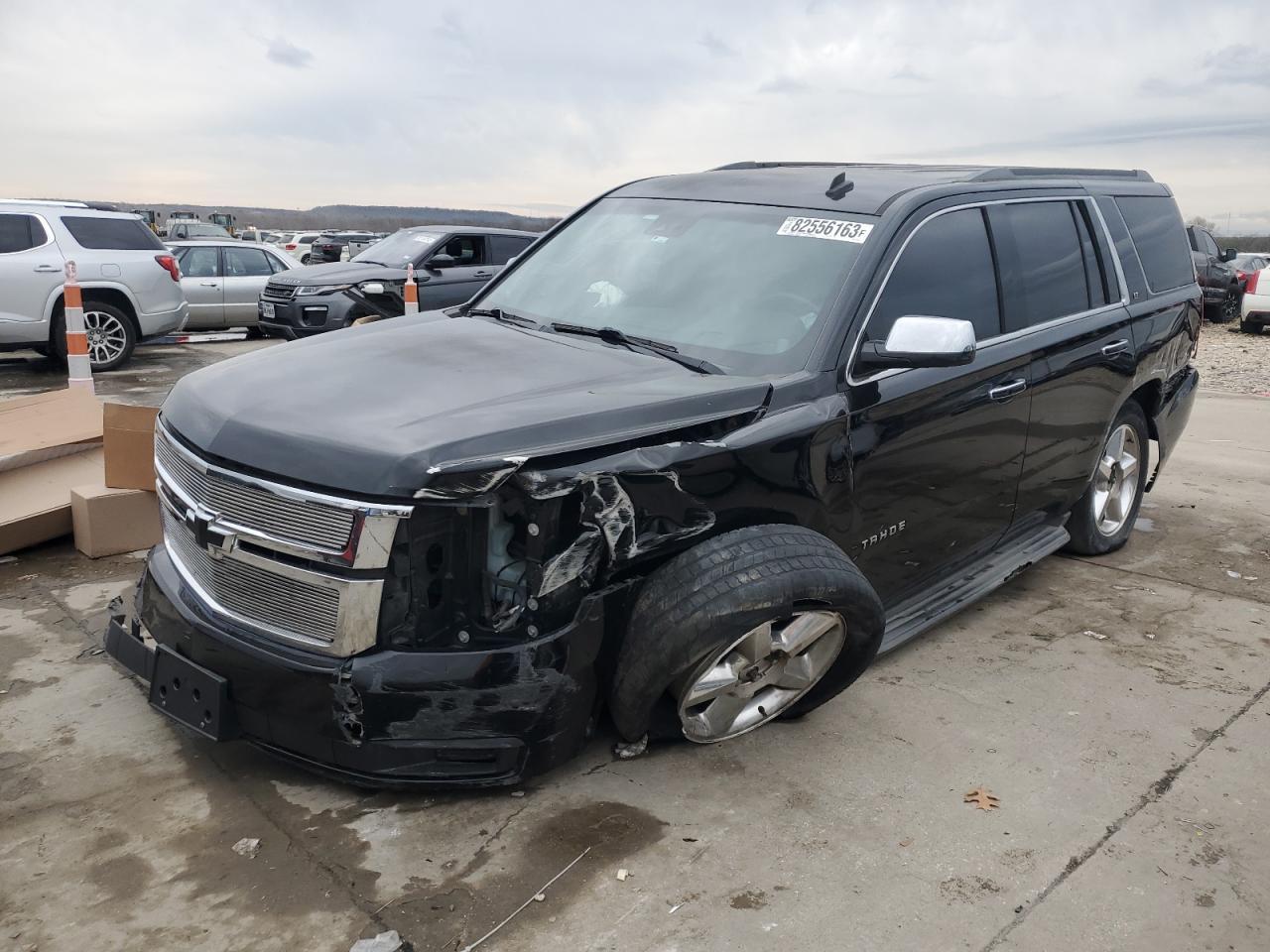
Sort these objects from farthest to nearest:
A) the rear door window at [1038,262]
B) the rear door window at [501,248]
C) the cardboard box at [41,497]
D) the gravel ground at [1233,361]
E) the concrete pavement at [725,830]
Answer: the rear door window at [501,248] → the gravel ground at [1233,361] → the cardboard box at [41,497] → the rear door window at [1038,262] → the concrete pavement at [725,830]

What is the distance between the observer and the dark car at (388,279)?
520 inches

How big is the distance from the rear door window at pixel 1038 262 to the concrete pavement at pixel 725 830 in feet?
4.79

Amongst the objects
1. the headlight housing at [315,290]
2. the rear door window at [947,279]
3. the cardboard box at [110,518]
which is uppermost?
the rear door window at [947,279]

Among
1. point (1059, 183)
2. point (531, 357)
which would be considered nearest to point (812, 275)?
point (531, 357)

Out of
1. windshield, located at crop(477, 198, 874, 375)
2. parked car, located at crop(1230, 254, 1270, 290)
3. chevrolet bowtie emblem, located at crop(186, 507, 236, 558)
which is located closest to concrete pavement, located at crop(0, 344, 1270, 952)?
chevrolet bowtie emblem, located at crop(186, 507, 236, 558)

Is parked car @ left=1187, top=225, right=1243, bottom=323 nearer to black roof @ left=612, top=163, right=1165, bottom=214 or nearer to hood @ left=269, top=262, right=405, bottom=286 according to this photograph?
hood @ left=269, top=262, right=405, bottom=286

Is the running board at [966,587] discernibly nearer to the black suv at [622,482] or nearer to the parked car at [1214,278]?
the black suv at [622,482]

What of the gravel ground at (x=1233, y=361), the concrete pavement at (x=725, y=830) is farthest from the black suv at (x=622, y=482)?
the gravel ground at (x=1233, y=361)

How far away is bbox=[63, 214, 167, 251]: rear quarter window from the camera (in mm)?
11688

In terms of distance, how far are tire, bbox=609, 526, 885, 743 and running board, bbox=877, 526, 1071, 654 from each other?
0.36 meters

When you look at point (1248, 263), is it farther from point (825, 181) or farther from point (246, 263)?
point (825, 181)

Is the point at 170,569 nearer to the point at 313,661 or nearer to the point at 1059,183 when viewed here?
the point at 313,661

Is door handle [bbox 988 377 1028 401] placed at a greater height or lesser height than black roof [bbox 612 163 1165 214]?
lesser

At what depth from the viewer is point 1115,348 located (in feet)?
16.3
